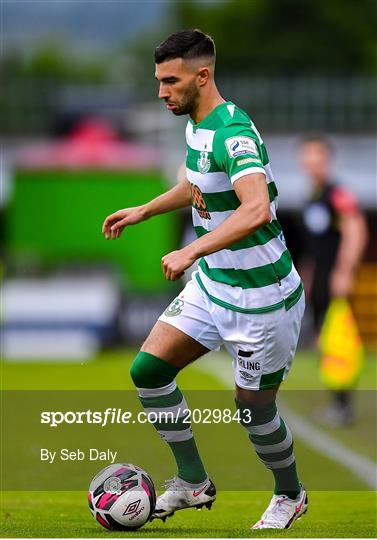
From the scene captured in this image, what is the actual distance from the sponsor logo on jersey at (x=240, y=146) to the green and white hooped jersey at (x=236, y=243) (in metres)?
0.02

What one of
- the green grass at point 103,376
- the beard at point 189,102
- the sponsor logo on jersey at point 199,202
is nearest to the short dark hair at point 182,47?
the beard at point 189,102

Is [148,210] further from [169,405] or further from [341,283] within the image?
[341,283]

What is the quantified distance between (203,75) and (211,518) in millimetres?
2483

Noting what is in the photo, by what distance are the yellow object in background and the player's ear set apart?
630 centimetres

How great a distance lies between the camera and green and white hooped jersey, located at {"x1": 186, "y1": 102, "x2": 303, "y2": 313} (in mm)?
6328

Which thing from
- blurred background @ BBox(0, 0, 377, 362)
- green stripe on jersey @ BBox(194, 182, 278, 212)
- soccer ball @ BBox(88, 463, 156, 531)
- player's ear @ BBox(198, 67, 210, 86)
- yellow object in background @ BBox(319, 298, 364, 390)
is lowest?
blurred background @ BBox(0, 0, 377, 362)

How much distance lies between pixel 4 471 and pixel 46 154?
25890 mm

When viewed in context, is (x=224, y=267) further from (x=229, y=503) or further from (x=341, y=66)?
(x=341, y=66)

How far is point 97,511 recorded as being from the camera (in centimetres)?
673

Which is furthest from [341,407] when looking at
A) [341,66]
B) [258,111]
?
[341,66]

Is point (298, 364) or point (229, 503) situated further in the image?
point (298, 364)

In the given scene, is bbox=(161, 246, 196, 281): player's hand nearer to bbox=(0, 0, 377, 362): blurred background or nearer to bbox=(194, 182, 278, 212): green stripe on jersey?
bbox=(194, 182, 278, 212): green stripe on jersey

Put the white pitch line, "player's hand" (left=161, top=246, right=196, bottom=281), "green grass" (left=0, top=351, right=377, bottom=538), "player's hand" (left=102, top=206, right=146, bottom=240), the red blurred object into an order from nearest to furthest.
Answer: "player's hand" (left=161, top=246, right=196, bottom=281), "green grass" (left=0, top=351, right=377, bottom=538), "player's hand" (left=102, top=206, right=146, bottom=240), the white pitch line, the red blurred object

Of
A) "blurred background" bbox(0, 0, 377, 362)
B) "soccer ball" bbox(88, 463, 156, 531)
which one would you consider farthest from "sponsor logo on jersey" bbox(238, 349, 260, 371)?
"blurred background" bbox(0, 0, 377, 362)
